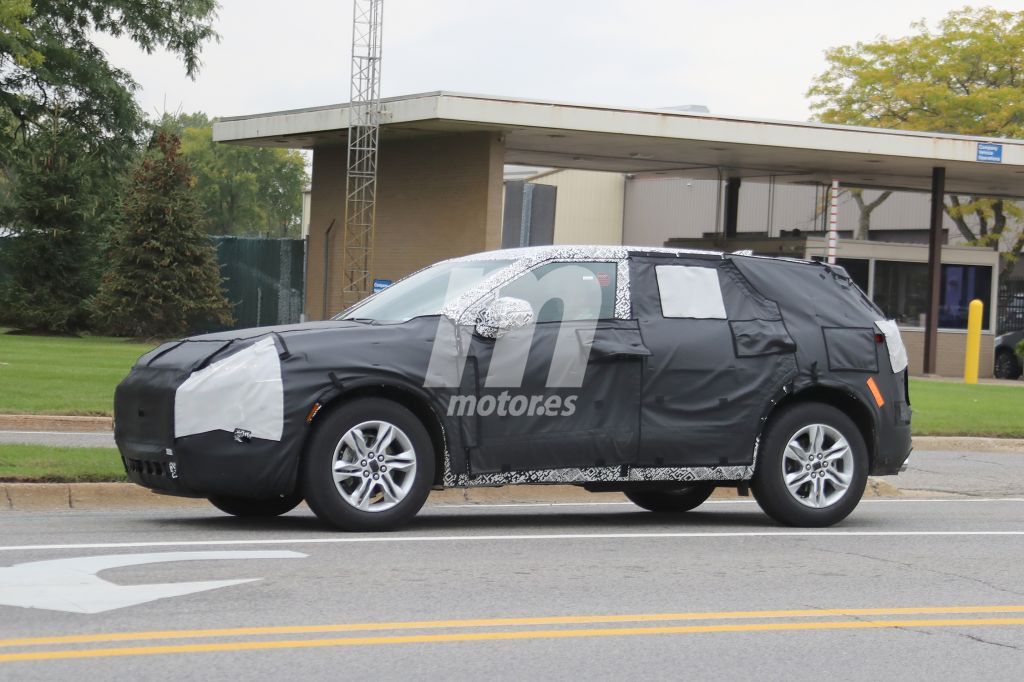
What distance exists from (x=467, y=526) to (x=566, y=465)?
2.91ft

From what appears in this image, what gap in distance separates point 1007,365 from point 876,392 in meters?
28.4

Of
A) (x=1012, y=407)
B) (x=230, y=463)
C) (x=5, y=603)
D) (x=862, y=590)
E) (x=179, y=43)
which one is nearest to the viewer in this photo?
(x=5, y=603)

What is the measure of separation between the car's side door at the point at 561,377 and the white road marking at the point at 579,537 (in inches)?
18.4

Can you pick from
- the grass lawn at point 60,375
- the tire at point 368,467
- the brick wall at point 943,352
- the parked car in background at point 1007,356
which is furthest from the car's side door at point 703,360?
the parked car in background at point 1007,356

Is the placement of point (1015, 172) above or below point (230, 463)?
above

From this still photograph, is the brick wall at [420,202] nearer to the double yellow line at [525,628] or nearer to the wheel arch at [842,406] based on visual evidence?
the wheel arch at [842,406]

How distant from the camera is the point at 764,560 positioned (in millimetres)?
8695

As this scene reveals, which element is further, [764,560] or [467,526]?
[467,526]

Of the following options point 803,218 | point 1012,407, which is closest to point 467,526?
point 1012,407

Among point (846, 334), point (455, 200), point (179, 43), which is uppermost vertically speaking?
point (179, 43)

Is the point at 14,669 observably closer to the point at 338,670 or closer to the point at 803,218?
the point at 338,670

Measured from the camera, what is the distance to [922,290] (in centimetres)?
3412

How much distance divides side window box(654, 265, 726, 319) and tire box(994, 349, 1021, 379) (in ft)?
94.6

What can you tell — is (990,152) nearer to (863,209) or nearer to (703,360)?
(863,209)
